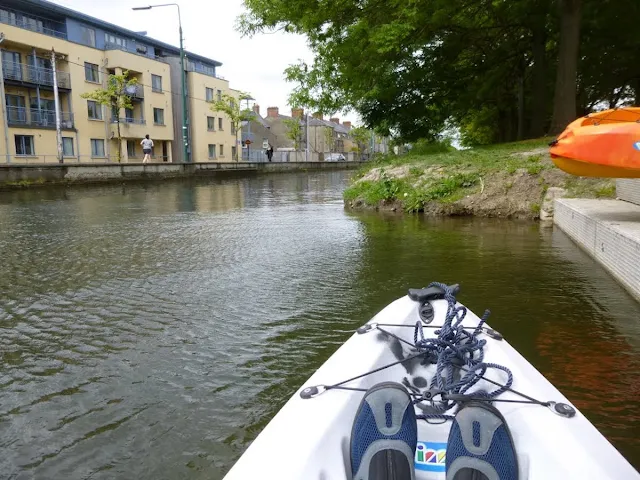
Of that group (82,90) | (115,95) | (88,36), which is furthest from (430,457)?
(88,36)

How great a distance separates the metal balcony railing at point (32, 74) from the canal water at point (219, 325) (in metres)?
29.8

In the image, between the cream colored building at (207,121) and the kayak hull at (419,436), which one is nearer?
the kayak hull at (419,436)

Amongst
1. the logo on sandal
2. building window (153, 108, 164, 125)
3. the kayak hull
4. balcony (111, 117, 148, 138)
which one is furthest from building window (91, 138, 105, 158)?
the logo on sandal

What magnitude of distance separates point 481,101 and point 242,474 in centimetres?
2244

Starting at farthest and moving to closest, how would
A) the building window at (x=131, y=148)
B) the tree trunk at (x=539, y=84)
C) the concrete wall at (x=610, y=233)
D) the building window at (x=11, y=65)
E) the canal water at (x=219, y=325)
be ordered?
1. the building window at (x=131, y=148)
2. the building window at (x=11, y=65)
3. the tree trunk at (x=539, y=84)
4. the concrete wall at (x=610, y=233)
5. the canal water at (x=219, y=325)

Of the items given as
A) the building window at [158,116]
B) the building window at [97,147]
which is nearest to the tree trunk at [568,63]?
the building window at [97,147]

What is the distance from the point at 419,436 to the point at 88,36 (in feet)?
158

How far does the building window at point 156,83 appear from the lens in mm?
46606

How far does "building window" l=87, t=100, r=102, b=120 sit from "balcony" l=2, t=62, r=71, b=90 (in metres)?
2.49

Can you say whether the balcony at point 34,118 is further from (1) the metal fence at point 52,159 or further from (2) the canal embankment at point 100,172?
(2) the canal embankment at point 100,172

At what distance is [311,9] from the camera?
55.3 ft

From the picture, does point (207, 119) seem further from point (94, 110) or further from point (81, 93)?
point (81, 93)

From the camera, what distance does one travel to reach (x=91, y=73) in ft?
135

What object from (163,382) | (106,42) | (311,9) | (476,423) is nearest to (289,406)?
(476,423)
